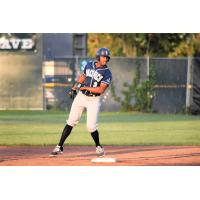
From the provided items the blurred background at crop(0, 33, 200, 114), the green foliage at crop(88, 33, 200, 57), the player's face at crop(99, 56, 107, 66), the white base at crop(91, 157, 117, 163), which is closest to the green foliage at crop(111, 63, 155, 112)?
the blurred background at crop(0, 33, 200, 114)

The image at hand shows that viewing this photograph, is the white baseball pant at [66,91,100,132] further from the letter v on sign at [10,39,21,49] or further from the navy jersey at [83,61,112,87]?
the letter v on sign at [10,39,21,49]

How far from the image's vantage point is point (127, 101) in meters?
20.3

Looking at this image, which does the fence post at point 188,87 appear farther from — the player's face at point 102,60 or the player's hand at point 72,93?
the player's hand at point 72,93

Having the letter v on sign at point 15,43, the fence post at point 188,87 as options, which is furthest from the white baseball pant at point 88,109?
the fence post at point 188,87

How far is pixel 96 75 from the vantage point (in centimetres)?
1084

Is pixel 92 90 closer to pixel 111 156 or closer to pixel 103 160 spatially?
pixel 103 160

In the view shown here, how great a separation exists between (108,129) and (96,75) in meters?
5.11

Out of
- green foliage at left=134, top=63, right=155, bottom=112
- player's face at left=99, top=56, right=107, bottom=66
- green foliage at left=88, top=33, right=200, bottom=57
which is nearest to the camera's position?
player's face at left=99, top=56, right=107, bottom=66

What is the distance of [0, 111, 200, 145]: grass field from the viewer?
45.1 ft

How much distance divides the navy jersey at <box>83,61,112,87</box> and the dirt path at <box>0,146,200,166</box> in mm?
979

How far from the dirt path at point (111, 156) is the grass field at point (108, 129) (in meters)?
0.83

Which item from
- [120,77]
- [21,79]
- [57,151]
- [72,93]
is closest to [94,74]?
[72,93]

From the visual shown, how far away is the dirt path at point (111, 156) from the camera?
10539 millimetres
